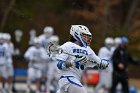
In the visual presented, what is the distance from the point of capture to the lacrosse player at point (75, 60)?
12805 mm

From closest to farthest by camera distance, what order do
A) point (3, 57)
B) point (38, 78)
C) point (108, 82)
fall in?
point (3, 57), point (108, 82), point (38, 78)

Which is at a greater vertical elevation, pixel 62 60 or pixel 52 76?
pixel 52 76

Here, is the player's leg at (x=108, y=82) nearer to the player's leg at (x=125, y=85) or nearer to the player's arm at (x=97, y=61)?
the player's leg at (x=125, y=85)

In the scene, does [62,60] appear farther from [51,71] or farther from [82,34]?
[51,71]

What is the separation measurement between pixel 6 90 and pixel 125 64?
361 centimetres

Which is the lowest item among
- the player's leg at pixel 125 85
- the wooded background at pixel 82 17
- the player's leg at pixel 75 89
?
the player's leg at pixel 75 89

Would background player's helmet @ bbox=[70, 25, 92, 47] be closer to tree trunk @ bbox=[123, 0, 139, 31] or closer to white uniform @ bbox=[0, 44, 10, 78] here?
white uniform @ bbox=[0, 44, 10, 78]

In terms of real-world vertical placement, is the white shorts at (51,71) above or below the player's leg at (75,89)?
above

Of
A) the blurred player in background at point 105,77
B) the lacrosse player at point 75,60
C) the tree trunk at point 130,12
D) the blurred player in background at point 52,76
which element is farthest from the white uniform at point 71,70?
the tree trunk at point 130,12

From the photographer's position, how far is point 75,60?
1288cm

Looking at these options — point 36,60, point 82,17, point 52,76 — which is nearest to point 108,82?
point 52,76

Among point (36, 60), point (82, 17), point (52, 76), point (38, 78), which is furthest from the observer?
point (82, 17)

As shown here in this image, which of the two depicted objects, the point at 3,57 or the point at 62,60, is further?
the point at 3,57

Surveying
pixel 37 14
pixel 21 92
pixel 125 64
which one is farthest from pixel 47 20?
pixel 125 64
